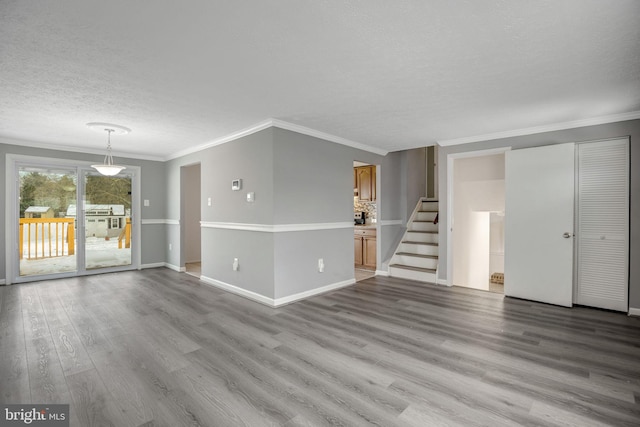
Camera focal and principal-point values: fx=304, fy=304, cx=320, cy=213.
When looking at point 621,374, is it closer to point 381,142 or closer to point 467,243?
point 467,243

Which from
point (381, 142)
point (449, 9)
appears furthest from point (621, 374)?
point (381, 142)

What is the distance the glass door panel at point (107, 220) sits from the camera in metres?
5.89

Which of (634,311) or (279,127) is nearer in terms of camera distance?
(634,311)

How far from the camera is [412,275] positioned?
5523 mm

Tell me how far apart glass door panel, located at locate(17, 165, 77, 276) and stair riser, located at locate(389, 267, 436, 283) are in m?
6.02

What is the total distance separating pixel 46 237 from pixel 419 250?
6.92 metres

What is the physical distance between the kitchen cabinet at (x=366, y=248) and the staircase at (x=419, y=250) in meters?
0.65

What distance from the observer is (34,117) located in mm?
3801

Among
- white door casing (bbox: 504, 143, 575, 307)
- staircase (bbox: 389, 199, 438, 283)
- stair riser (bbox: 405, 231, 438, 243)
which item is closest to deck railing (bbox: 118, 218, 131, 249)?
staircase (bbox: 389, 199, 438, 283)

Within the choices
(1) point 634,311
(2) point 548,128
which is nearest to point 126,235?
(2) point 548,128

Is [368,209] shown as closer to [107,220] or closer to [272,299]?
[272,299]

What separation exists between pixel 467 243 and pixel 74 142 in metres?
7.30

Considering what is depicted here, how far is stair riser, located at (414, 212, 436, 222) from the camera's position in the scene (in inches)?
256

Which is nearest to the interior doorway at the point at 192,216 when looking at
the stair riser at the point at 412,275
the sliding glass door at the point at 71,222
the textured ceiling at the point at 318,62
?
the sliding glass door at the point at 71,222
